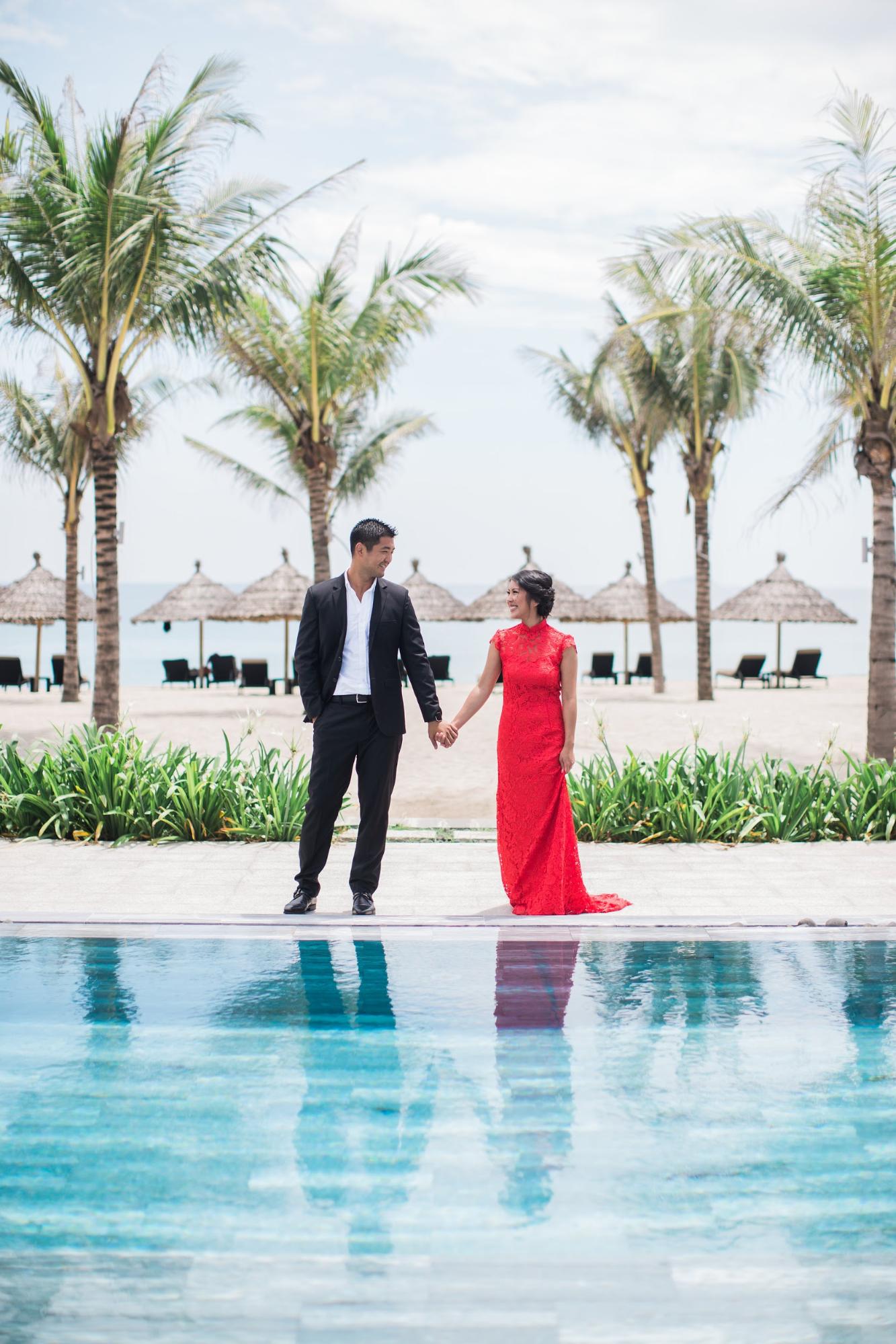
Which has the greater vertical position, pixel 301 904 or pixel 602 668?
pixel 602 668

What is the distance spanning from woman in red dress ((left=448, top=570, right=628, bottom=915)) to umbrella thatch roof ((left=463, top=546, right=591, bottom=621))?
2551 cm

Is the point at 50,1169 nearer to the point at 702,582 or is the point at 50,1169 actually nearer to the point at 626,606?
the point at 702,582

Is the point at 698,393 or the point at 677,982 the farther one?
the point at 698,393

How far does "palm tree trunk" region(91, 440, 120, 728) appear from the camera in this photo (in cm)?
1412

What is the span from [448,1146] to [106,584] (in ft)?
38.9

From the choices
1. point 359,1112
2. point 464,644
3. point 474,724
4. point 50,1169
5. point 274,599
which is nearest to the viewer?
point 50,1169

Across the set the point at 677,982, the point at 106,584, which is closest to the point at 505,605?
the point at 106,584

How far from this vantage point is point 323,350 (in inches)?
773

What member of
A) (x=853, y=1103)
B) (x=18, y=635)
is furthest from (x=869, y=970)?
(x=18, y=635)

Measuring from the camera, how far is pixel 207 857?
720 centimetres

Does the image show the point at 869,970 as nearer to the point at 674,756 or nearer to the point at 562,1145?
the point at 562,1145

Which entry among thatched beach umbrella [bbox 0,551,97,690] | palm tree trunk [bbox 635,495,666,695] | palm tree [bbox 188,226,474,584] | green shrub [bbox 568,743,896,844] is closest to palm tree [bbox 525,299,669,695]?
palm tree trunk [bbox 635,495,666,695]

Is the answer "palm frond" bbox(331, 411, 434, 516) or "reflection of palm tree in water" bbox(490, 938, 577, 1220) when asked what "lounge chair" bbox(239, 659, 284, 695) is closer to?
"palm frond" bbox(331, 411, 434, 516)

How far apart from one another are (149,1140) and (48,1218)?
46cm
